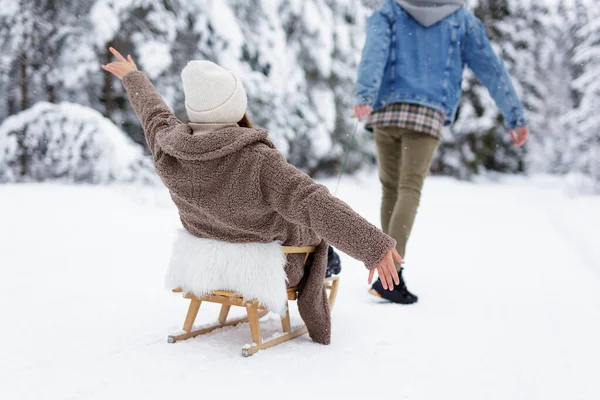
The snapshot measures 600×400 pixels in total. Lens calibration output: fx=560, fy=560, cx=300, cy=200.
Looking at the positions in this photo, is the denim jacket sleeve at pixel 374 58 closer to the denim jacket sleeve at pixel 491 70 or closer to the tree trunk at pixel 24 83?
the denim jacket sleeve at pixel 491 70

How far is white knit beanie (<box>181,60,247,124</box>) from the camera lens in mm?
2037

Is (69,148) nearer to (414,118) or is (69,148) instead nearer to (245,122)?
(414,118)

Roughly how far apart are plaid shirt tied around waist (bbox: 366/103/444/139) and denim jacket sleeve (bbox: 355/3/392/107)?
15 centimetres

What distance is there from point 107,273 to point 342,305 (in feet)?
4.68

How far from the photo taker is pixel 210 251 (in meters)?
2.13

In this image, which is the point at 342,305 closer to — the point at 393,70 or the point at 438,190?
the point at 393,70

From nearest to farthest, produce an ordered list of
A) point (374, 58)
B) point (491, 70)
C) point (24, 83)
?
point (374, 58) → point (491, 70) → point (24, 83)

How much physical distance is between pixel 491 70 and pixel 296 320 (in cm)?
187

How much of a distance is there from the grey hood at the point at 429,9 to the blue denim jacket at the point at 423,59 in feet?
0.14

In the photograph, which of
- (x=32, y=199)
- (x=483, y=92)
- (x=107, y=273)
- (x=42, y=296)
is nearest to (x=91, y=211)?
(x=32, y=199)

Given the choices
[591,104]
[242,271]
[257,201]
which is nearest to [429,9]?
[257,201]

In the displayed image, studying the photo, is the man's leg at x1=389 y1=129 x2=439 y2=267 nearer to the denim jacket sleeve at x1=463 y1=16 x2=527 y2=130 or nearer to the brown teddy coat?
the denim jacket sleeve at x1=463 y1=16 x2=527 y2=130

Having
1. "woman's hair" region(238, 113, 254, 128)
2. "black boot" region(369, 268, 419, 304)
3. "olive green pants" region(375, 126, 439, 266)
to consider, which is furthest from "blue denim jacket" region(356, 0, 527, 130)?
"woman's hair" region(238, 113, 254, 128)

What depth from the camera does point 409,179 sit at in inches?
125
